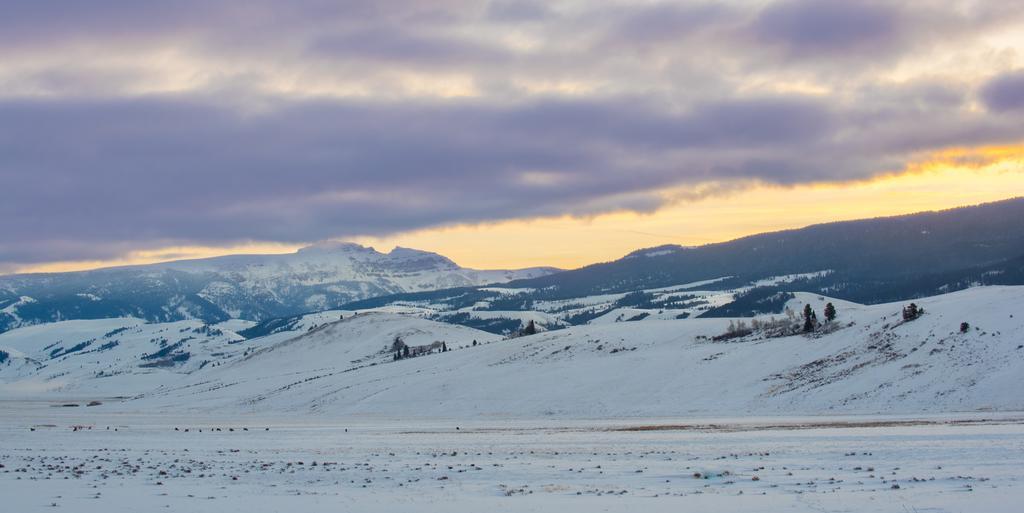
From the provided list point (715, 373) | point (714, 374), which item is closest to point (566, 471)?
point (714, 374)

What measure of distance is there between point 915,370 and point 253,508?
59399 mm

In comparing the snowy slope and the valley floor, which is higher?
the valley floor

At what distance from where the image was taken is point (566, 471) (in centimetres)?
3284

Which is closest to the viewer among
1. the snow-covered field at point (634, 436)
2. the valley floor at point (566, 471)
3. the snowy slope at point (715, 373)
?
the valley floor at point (566, 471)

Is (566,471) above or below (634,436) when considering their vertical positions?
above

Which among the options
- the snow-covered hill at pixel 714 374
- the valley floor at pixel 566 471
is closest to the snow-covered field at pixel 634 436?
the valley floor at pixel 566 471

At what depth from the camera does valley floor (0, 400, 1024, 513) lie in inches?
982

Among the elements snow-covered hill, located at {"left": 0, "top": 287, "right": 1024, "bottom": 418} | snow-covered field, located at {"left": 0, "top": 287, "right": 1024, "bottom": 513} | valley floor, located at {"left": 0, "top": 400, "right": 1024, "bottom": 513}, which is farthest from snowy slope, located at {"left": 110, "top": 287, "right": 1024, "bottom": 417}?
valley floor, located at {"left": 0, "top": 400, "right": 1024, "bottom": 513}

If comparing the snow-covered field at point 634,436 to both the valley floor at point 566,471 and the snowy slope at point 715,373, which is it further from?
the snowy slope at point 715,373

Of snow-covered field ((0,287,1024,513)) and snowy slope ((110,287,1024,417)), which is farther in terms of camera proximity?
snowy slope ((110,287,1024,417))

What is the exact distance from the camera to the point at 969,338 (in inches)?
2889

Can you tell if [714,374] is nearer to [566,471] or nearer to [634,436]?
[634,436]

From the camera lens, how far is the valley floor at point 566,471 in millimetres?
24938

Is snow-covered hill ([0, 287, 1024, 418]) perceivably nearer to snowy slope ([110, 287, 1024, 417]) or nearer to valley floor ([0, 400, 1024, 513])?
snowy slope ([110, 287, 1024, 417])
